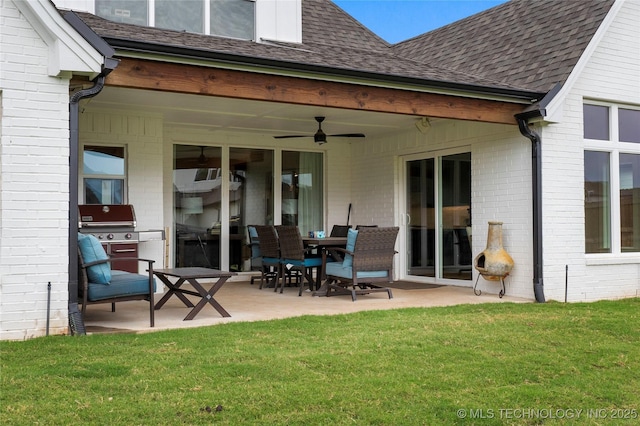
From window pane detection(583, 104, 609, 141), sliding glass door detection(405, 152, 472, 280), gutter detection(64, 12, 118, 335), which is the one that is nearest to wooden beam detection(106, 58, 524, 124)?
gutter detection(64, 12, 118, 335)

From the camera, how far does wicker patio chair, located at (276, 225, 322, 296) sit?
9.38 meters

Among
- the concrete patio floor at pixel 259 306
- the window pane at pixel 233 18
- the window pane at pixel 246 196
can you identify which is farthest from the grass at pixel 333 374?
the window pane at pixel 246 196

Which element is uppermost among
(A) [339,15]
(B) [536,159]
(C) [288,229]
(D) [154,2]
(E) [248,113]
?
(A) [339,15]

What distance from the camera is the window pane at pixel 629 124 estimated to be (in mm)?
9812

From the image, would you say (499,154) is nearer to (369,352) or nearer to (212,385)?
(369,352)

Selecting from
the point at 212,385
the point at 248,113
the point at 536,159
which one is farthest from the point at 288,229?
the point at 212,385

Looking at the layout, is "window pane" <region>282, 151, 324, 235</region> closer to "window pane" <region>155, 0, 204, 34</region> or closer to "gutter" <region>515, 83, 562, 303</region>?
"window pane" <region>155, 0, 204, 34</region>

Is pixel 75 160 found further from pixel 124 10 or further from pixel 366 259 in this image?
pixel 366 259

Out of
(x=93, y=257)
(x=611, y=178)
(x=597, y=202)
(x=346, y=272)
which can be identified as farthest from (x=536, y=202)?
(x=93, y=257)

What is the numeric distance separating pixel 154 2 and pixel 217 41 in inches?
59.1

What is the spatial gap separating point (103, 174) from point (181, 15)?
258cm

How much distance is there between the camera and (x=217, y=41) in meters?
8.47

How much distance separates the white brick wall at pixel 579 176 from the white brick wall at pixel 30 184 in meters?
Result: 6.14

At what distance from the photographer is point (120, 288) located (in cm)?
654
